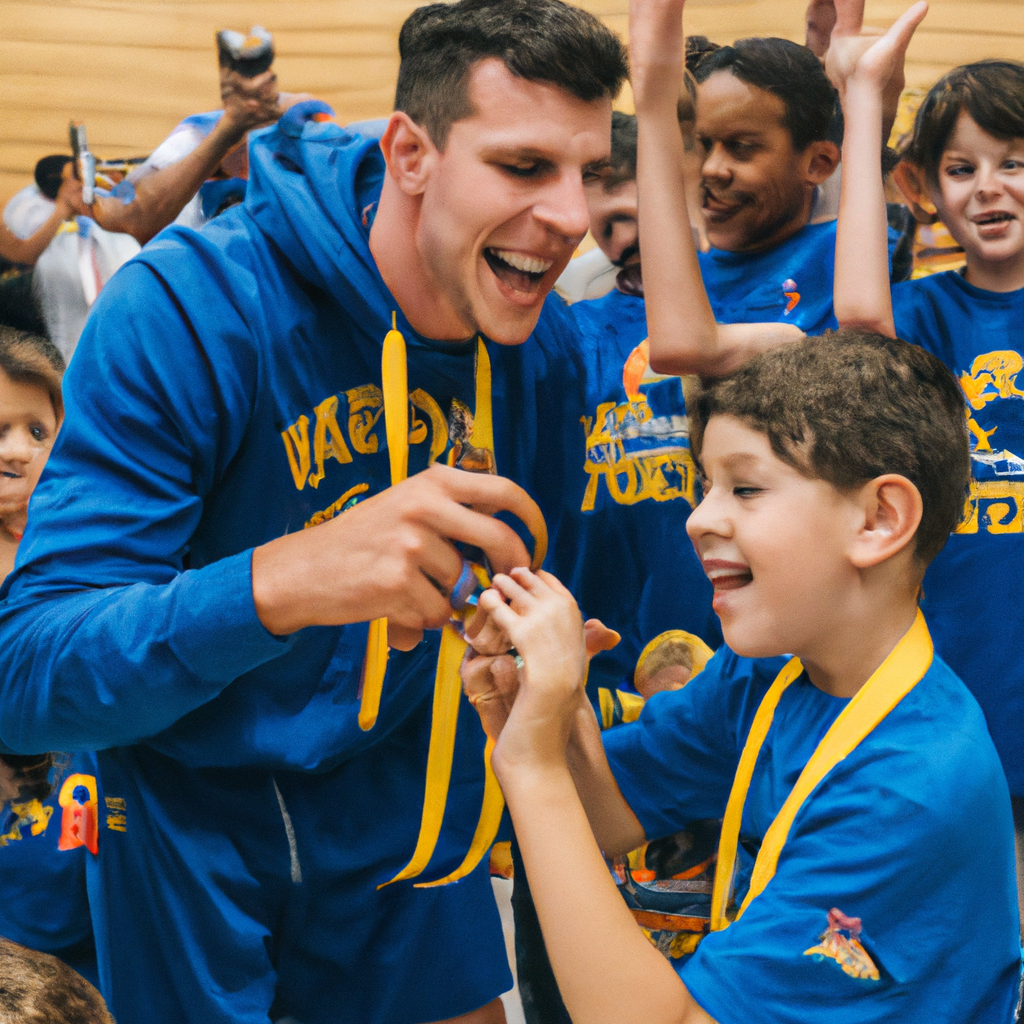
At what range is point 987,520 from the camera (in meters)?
1.02

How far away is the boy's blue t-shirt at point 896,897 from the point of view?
0.73 m

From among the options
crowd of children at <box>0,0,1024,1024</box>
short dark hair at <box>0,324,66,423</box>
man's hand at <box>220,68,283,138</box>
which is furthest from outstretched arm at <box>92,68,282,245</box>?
crowd of children at <box>0,0,1024,1024</box>

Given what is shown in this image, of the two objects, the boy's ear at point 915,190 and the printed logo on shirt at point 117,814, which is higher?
the boy's ear at point 915,190

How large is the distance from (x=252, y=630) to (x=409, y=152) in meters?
0.40

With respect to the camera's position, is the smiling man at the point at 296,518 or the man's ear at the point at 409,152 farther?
the man's ear at the point at 409,152

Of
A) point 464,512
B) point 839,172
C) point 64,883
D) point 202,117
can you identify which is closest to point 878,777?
point 464,512

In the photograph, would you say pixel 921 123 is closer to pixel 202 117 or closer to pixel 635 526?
pixel 635 526

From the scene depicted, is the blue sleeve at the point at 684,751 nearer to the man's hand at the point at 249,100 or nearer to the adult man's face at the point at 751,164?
the adult man's face at the point at 751,164

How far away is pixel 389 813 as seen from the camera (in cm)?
102

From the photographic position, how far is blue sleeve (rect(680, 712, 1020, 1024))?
2.38 ft

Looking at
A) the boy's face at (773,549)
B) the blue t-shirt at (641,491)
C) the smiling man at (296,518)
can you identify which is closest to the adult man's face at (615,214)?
the blue t-shirt at (641,491)

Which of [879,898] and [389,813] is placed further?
[389,813]

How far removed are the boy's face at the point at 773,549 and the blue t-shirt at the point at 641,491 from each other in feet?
1.05

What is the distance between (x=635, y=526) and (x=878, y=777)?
0.45 meters
